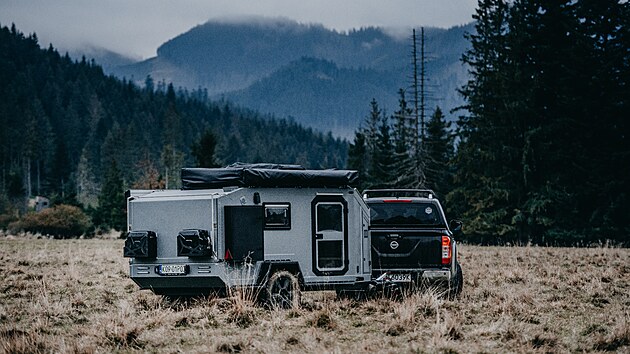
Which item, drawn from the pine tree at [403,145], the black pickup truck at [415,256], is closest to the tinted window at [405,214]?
the black pickup truck at [415,256]

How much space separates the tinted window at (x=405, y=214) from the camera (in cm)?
1330

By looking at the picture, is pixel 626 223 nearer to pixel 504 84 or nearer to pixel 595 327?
pixel 504 84

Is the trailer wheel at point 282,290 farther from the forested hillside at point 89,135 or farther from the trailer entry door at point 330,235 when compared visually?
the forested hillside at point 89,135

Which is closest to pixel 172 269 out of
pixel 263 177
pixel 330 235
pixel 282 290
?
pixel 282 290

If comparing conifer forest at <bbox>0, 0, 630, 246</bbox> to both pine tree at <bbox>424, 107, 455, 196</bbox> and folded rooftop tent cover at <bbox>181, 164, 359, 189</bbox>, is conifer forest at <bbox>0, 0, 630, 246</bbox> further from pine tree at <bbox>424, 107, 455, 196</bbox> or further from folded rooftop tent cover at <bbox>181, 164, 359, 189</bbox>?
folded rooftop tent cover at <bbox>181, 164, 359, 189</bbox>

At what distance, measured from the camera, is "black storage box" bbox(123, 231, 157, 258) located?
1073 cm

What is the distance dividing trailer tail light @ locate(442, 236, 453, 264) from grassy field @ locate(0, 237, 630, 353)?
73cm

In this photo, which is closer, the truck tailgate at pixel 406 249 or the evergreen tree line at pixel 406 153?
the truck tailgate at pixel 406 249

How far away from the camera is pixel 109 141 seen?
4938 inches

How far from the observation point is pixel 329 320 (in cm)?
948

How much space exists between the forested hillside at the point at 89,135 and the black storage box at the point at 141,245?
51.1 meters

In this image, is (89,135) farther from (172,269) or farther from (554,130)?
(172,269)

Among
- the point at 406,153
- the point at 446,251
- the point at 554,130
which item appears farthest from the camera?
the point at 406,153

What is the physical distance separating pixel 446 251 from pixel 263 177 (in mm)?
3733
